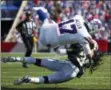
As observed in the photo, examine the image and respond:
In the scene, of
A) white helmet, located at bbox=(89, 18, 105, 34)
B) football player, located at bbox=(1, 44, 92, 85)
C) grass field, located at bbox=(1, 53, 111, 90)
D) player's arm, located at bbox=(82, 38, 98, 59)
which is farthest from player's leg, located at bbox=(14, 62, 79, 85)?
white helmet, located at bbox=(89, 18, 105, 34)

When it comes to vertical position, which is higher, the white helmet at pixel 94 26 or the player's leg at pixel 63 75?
the white helmet at pixel 94 26

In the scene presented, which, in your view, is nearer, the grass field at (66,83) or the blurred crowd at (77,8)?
the grass field at (66,83)

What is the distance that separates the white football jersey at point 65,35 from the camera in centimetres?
916

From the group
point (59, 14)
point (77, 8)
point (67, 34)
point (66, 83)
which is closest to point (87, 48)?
point (67, 34)

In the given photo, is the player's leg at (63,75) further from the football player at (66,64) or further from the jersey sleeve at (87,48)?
the jersey sleeve at (87,48)

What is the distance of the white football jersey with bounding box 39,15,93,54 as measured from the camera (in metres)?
9.16

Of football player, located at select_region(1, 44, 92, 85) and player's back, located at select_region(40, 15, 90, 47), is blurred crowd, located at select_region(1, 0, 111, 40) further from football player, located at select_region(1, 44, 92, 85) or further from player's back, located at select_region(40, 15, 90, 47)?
player's back, located at select_region(40, 15, 90, 47)

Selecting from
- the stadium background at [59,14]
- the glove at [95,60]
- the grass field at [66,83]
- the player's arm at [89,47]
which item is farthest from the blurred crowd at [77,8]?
the player's arm at [89,47]

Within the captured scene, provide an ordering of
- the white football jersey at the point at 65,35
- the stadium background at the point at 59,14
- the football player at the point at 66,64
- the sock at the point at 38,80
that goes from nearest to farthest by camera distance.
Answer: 1. the sock at the point at 38,80
2. the white football jersey at the point at 65,35
3. the football player at the point at 66,64
4. the stadium background at the point at 59,14

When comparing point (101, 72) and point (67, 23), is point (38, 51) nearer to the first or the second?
point (101, 72)

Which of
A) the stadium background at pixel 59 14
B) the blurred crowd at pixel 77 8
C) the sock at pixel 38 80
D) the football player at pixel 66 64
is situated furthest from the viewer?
the blurred crowd at pixel 77 8

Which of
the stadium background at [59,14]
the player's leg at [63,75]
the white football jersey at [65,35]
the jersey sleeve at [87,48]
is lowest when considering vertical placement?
the stadium background at [59,14]

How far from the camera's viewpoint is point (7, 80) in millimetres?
11148

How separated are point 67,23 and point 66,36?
311 mm
